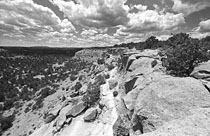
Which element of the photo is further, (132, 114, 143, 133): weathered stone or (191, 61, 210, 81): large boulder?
(191, 61, 210, 81): large boulder

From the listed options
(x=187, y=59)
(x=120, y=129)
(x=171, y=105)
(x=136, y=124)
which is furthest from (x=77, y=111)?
(x=187, y=59)

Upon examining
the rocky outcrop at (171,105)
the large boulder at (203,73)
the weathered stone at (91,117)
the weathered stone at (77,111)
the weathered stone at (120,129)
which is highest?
the large boulder at (203,73)

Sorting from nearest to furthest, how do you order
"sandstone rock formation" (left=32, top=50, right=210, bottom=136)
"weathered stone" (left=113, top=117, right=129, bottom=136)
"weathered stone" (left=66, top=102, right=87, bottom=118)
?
"sandstone rock formation" (left=32, top=50, right=210, bottom=136)
"weathered stone" (left=113, top=117, right=129, bottom=136)
"weathered stone" (left=66, top=102, right=87, bottom=118)

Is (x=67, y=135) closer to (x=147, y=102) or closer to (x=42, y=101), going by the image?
(x=147, y=102)

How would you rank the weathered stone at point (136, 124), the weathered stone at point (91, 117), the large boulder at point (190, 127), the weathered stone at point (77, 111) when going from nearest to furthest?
1. the large boulder at point (190, 127)
2. the weathered stone at point (136, 124)
3. the weathered stone at point (91, 117)
4. the weathered stone at point (77, 111)

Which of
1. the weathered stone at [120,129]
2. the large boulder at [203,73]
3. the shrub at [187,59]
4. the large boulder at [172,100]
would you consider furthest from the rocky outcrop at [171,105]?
the shrub at [187,59]

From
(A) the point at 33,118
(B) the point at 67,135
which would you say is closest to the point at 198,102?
(B) the point at 67,135

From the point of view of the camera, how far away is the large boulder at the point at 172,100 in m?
→ 5.58

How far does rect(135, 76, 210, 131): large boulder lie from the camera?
5.58 meters

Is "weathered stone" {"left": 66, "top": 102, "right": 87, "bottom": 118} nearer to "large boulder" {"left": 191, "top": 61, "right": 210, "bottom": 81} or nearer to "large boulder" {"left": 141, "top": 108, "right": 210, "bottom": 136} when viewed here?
"large boulder" {"left": 141, "top": 108, "right": 210, "bottom": 136}

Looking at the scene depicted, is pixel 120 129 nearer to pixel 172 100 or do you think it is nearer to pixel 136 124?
pixel 136 124

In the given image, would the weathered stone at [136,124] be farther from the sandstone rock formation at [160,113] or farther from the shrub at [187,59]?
the shrub at [187,59]

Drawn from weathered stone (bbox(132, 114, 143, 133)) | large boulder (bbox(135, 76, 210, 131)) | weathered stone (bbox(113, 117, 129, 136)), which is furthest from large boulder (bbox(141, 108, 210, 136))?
weathered stone (bbox(113, 117, 129, 136))

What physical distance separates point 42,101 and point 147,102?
25.6 meters
